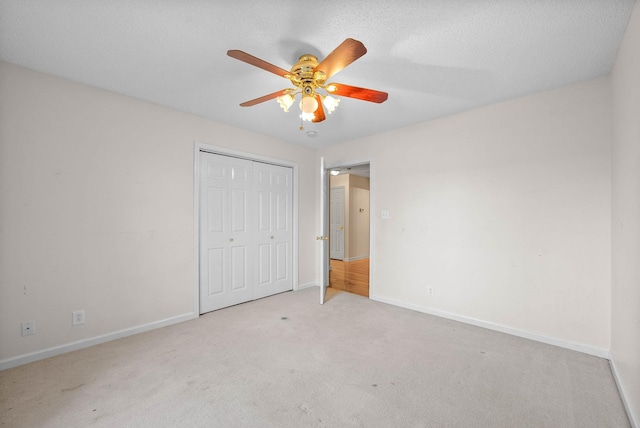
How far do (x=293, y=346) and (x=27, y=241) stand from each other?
95.0 inches

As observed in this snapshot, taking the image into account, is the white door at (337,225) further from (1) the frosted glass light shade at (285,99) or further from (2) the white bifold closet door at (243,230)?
(1) the frosted glass light shade at (285,99)

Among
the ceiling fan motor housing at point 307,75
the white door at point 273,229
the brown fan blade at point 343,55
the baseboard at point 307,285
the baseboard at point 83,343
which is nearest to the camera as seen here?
the brown fan blade at point 343,55

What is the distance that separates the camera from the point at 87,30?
177 cm

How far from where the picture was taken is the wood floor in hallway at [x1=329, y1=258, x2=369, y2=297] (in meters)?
4.59

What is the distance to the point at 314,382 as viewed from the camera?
1979 mm

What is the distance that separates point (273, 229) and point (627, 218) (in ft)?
12.0

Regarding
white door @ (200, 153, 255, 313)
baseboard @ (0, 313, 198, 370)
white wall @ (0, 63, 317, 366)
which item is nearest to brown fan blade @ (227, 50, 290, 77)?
white wall @ (0, 63, 317, 366)

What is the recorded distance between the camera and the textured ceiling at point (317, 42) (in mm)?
1579

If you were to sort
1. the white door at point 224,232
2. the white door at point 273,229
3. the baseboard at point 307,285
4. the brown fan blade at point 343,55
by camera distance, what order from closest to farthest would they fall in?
the brown fan blade at point 343,55 → the white door at point 224,232 → the white door at point 273,229 → the baseboard at point 307,285

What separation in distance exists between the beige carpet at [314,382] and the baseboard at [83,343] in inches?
2.8

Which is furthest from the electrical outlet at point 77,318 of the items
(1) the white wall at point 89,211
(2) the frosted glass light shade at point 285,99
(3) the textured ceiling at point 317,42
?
(2) the frosted glass light shade at point 285,99

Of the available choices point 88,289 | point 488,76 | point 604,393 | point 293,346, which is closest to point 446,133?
point 488,76

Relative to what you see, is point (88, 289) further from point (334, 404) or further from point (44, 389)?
point (334, 404)

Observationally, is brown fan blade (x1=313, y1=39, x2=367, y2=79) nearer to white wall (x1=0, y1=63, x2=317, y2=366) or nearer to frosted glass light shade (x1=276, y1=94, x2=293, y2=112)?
frosted glass light shade (x1=276, y1=94, x2=293, y2=112)
